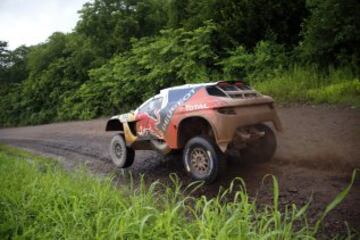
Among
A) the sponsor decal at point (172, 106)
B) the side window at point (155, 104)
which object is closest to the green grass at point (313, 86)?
the sponsor decal at point (172, 106)

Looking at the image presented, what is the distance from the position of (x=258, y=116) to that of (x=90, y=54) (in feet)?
69.5

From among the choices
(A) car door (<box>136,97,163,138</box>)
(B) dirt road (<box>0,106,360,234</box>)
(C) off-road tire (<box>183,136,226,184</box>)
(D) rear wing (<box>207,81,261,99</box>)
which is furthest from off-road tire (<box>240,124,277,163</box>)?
(A) car door (<box>136,97,163,138</box>)

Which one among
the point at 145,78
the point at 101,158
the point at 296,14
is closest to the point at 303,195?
the point at 101,158

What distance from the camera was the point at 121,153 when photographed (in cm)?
882

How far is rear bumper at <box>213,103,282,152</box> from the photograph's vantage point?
621 centimetres

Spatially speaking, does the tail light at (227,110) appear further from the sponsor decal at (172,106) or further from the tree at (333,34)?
the tree at (333,34)

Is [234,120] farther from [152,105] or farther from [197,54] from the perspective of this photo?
[197,54]

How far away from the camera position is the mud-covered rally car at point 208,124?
20.8 feet

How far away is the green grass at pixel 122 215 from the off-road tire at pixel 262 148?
107 centimetres

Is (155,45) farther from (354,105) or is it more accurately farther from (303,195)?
(303,195)

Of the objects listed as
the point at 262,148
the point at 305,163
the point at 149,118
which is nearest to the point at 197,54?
the point at 149,118

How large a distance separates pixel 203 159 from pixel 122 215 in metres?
2.44

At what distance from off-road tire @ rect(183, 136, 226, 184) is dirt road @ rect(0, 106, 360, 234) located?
0.92 feet

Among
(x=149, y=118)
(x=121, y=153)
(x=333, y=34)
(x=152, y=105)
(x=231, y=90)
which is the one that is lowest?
(x=121, y=153)
